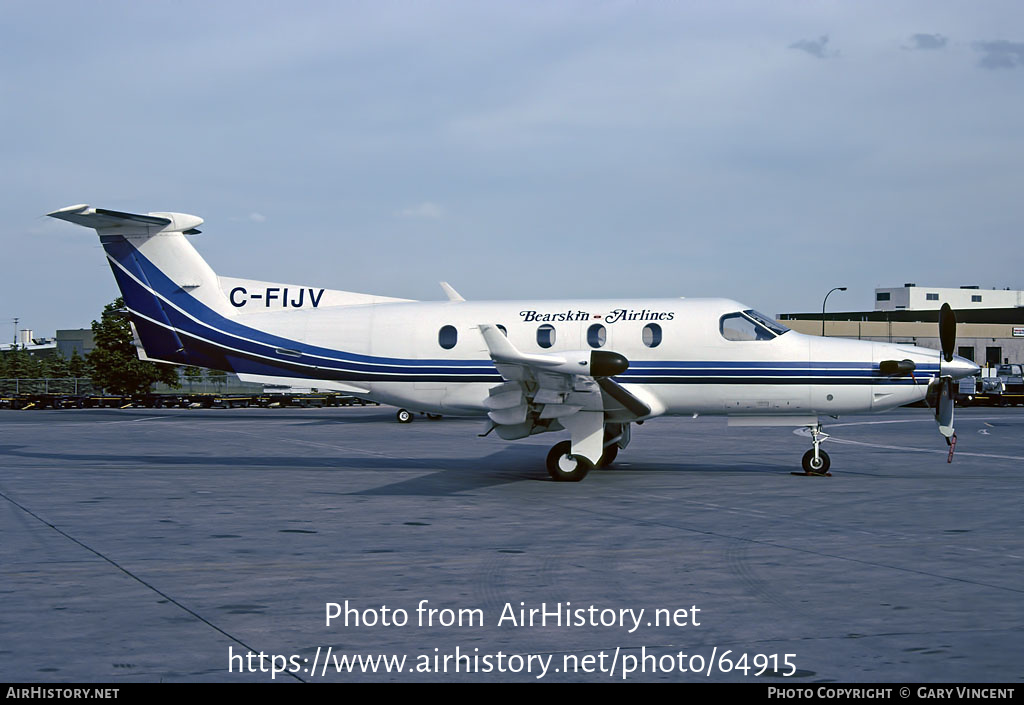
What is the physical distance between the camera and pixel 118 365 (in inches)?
2458

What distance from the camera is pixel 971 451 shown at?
24312mm

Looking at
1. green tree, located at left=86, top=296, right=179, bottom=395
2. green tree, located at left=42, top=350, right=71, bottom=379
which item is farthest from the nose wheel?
green tree, located at left=42, top=350, right=71, bottom=379

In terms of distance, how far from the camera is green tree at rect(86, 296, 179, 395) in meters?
62.3

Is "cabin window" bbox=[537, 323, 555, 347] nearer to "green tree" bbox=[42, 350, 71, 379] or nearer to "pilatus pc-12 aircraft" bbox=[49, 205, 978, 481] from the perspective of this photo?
"pilatus pc-12 aircraft" bbox=[49, 205, 978, 481]

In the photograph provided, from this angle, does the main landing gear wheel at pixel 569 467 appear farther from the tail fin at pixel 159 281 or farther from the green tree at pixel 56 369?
the green tree at pixel 56 369

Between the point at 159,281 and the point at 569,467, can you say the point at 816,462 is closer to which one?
the point at 569,467

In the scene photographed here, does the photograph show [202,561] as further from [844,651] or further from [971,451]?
[971,451]

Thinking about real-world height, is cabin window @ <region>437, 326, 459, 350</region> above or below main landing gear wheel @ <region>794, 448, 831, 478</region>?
above

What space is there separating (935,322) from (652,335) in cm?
9889

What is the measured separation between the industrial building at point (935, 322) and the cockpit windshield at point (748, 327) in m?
56.9

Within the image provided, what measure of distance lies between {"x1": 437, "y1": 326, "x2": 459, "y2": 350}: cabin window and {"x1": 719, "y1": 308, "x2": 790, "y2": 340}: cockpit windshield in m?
5.44

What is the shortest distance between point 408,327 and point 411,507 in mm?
6606

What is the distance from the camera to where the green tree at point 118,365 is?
204 feet

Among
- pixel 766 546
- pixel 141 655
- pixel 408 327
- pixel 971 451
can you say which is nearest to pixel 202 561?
pixel 141 655
